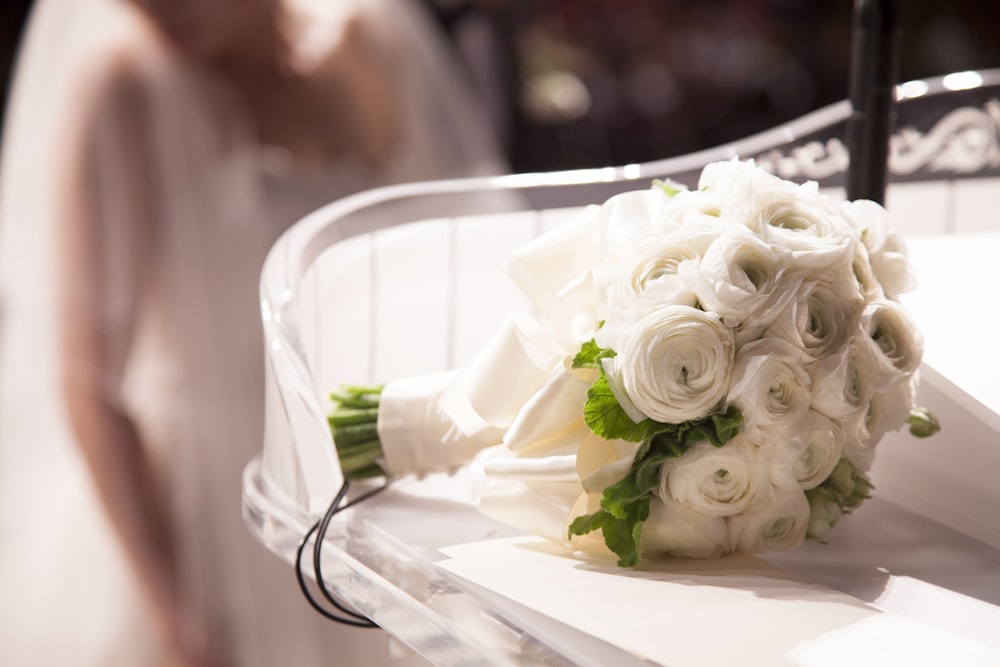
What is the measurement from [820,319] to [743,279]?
0.12ft

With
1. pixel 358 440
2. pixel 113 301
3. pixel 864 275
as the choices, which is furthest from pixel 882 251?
pixel 113 301

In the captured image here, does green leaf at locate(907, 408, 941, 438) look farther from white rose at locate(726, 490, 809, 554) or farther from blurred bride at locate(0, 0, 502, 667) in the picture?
blurred bride at locate(0, 0, 502, 667)

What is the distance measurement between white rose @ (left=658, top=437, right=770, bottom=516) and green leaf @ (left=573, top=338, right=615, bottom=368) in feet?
0.16

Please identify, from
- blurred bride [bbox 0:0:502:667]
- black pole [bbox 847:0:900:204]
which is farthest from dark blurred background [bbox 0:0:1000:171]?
black pole [bbox 847:0:900:204]

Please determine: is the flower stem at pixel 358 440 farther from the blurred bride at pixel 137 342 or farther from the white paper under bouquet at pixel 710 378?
the blurred bride at pixel 137 342

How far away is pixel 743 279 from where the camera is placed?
0.36 metres

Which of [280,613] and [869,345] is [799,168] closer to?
[869,345]

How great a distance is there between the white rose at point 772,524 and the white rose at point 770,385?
3 cm

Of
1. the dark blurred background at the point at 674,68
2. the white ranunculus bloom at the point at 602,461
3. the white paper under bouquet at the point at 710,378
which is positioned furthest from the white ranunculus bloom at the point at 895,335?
the dark blurred background at the point at 674,68

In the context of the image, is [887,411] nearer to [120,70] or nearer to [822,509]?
[822,509]

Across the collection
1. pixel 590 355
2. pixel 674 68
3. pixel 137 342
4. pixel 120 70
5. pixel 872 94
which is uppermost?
pixel 674 68

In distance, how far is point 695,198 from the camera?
1.32 feet

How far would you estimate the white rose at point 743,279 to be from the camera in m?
0.36

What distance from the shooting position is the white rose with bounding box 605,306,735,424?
364 mm
